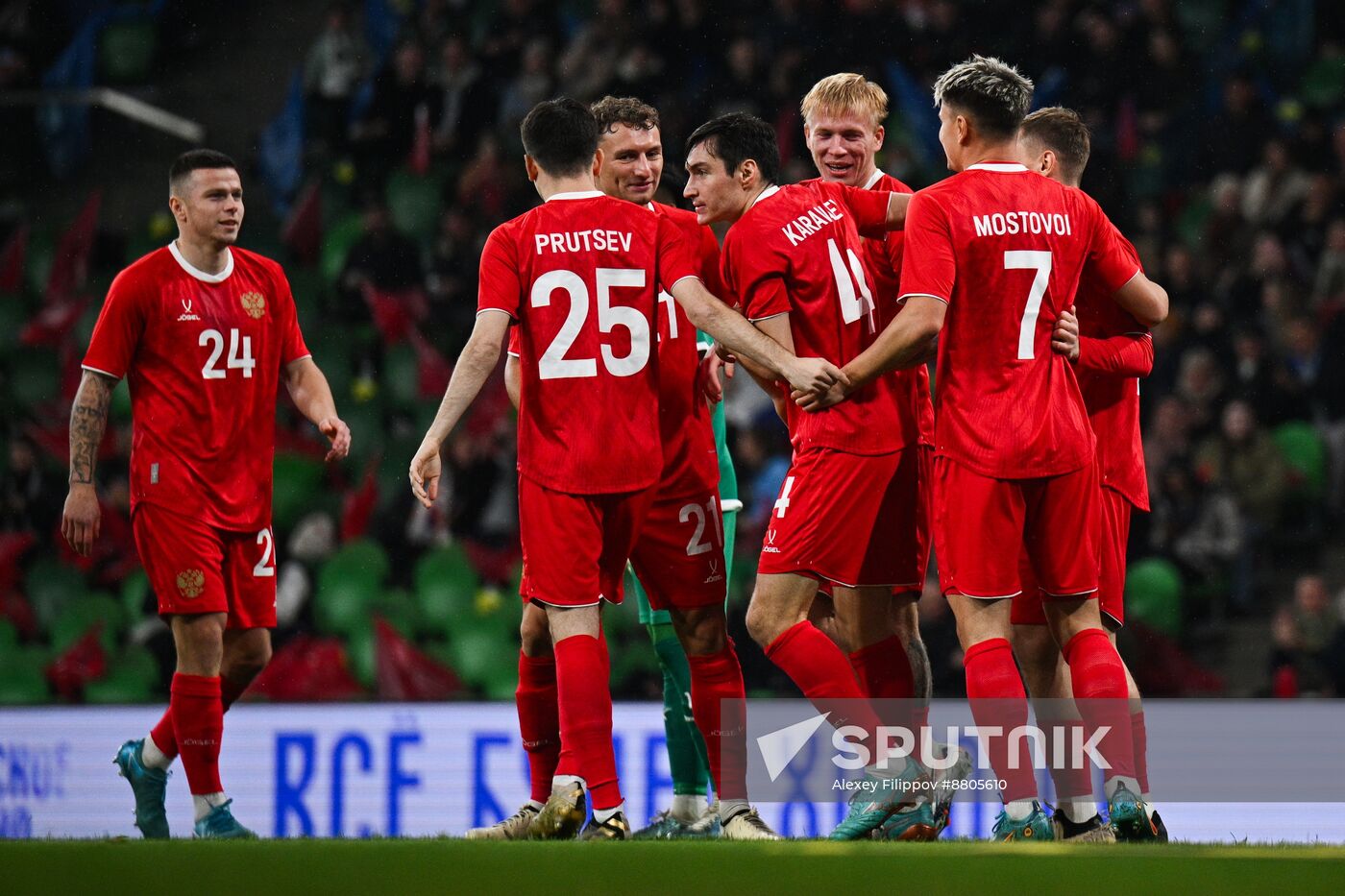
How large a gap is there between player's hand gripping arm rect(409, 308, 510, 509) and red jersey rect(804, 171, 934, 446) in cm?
100

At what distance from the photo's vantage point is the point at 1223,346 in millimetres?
8922

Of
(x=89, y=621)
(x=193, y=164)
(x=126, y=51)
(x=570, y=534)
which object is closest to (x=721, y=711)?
(x=570, y=534)

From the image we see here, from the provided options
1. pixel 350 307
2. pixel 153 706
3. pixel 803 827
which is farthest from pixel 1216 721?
pixel 350 307

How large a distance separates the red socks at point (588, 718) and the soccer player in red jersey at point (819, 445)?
0.47 meters

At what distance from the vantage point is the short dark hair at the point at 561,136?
14.1 feet

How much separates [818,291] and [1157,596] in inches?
191

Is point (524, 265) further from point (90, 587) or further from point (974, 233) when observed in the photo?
point (90, 587)

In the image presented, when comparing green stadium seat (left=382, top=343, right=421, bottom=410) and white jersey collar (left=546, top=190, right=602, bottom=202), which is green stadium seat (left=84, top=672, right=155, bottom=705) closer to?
green stadium seat (left=382, top=343, right=421, bottom=410)

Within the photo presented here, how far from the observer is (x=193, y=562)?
4840 mm

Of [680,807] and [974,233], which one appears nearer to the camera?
[974,233]

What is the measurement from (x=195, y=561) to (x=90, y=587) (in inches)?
194

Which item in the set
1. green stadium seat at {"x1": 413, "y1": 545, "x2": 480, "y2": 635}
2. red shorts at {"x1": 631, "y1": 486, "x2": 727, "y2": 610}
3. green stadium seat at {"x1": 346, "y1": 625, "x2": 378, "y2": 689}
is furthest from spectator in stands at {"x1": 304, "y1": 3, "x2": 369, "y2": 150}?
red shorts at {"x1": 631, "y1": 486, "x2": 727, "y2": 610}

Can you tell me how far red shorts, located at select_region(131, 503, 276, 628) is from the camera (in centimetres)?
482

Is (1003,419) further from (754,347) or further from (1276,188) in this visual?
(1276,188)
